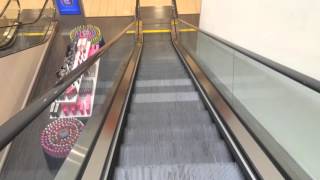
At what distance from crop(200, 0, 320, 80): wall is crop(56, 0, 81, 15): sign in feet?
21.7

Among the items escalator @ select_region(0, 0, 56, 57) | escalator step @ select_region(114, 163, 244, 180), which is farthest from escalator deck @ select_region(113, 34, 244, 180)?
escalator @ select_region(0, 0, 56, 57)

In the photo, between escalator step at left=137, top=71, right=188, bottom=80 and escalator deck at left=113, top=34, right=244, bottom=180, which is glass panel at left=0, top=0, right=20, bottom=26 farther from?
escalator deck at left=113, top=34, right=244, bottom=180

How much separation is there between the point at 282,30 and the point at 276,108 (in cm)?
68

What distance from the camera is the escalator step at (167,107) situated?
11.8ft

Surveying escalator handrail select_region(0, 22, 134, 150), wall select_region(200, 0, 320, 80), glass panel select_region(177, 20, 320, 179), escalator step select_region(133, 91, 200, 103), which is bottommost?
escalator step select_region(133, 91, 200, 103)

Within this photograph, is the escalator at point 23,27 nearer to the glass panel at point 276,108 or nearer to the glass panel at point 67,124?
the glass panel at point 67,124

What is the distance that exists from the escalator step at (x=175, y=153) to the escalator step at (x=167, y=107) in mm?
1011

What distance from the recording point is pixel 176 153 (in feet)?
8.07

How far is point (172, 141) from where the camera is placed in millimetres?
2676

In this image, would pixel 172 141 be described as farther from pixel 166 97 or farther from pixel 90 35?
pixel 90 35

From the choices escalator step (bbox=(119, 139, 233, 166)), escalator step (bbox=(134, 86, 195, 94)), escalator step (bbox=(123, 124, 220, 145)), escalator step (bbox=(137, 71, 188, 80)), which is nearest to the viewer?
escalator step (bbox=(119, 139, 233, 166))

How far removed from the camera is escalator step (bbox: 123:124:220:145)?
281cm

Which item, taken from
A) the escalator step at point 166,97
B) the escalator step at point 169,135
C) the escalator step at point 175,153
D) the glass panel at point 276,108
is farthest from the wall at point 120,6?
the escalator step at point 175,153

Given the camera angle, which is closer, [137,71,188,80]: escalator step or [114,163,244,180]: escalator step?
[114,163,244,180]: escalator step
